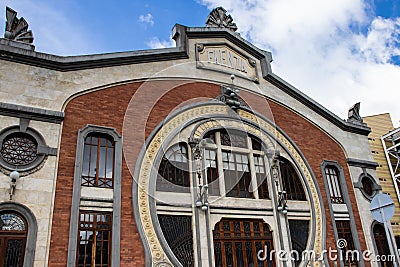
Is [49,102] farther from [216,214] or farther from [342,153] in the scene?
[342,153]

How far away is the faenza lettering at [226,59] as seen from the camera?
1527cm

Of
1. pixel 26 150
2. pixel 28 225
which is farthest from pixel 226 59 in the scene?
pixel 28 225

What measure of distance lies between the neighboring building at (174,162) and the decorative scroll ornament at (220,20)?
7 centimetres

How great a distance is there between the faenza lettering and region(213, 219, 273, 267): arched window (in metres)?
6.75

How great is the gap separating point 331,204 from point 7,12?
14.0 m

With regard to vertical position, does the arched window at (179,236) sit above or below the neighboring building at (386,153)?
below

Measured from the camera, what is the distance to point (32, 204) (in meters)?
9.45

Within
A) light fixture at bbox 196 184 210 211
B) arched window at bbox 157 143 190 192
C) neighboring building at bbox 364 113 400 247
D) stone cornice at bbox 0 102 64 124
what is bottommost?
light fixture at bbox 196 184 210 211

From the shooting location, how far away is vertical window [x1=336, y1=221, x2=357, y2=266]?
1434 centimetres

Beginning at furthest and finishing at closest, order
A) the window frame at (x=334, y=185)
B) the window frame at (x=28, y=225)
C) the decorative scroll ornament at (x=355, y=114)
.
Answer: the decorative scroll ornament at (x=355, y=114), the window frame at (x=334, y=185), the window frame at (x=28, y=225)

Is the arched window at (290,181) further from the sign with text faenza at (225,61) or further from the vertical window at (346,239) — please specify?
the sign with text faenza at (225,61)

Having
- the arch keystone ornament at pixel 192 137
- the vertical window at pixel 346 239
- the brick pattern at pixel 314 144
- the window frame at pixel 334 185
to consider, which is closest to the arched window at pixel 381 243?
the brick pattern at pixel 314 144

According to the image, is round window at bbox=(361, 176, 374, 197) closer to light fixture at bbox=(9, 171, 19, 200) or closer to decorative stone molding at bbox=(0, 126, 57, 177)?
decorative stone molding at bbox=(0, 126, 57, 177)

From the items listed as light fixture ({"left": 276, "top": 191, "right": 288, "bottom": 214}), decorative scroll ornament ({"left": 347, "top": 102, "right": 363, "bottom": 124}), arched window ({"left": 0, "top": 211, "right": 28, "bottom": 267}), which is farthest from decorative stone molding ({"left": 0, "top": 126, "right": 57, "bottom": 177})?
decorative scroll ornament ({"left": 347, "top": 102, "right": 363, "bottom": 124})
